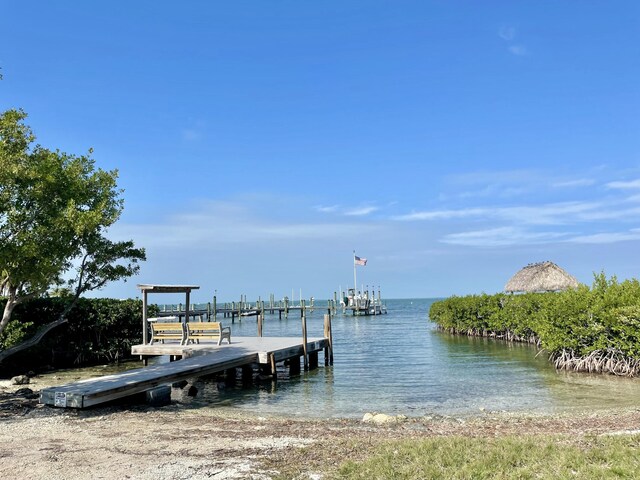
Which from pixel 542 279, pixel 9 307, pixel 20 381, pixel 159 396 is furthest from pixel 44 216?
pixel 542 279

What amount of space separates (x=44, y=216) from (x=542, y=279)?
124ft

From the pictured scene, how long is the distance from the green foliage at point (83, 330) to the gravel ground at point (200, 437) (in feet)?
29.8

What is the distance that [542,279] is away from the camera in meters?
41.4

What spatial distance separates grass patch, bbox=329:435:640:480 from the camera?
616cm

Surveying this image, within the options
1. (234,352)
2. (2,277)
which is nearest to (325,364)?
(234,352)

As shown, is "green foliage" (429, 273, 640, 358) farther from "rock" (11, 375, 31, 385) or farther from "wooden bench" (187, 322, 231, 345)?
"rock" (11, 375, 31, 385)

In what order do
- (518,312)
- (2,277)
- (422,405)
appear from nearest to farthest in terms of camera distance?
(2,277) < (422,405) < (518,312)

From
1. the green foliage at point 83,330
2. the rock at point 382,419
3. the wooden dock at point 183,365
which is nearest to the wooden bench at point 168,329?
the wooden dock at point 183,365

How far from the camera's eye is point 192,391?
51.2 feet

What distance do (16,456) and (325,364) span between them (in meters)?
15.3

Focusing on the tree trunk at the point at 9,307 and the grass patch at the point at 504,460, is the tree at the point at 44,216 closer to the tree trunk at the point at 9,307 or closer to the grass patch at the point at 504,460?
the tree trunk at the point at 9,307

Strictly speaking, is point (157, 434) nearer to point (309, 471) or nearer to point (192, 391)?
point (309, 471)

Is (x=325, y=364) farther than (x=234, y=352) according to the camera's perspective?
Yes

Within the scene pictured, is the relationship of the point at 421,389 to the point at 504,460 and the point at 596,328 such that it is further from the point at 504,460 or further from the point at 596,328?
the point at 504,460
